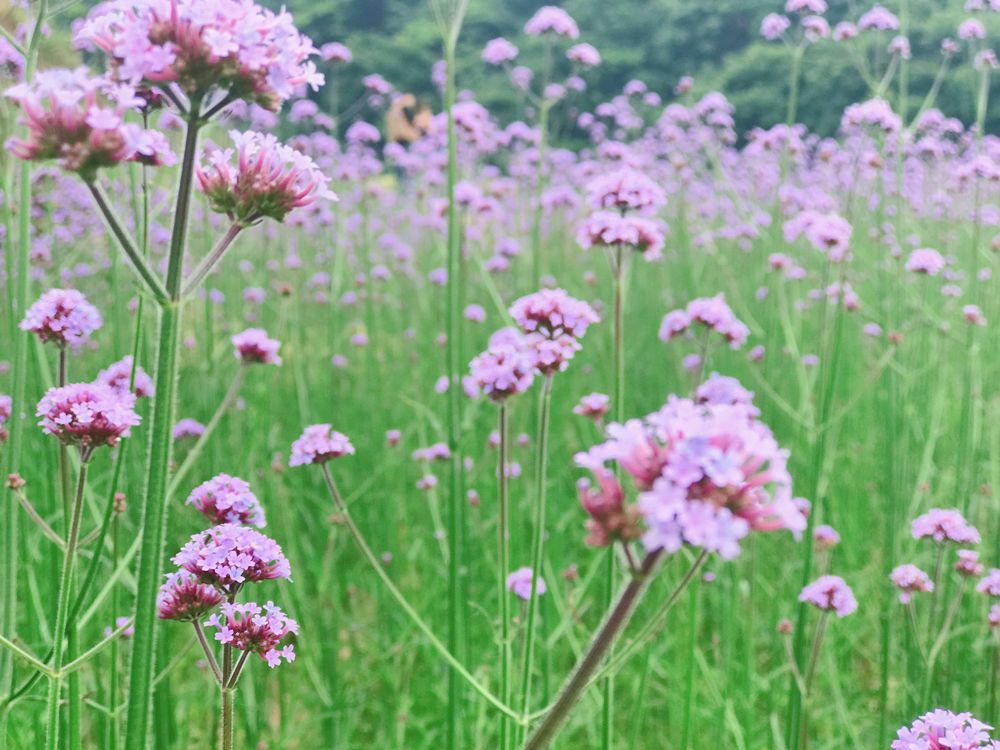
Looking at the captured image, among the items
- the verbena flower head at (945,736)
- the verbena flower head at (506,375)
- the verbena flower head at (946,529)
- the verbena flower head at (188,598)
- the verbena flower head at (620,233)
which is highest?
the verbena flower head at (620,233)

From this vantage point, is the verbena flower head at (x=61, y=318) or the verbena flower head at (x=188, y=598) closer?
the verbena flower head at (x=188, y=598)

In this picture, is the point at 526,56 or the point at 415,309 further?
the point at 526,56

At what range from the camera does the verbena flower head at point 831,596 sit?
5.90 ft

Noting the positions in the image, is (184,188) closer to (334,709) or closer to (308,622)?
(334,709)

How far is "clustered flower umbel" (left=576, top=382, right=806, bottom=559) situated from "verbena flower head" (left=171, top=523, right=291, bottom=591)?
0.49 m

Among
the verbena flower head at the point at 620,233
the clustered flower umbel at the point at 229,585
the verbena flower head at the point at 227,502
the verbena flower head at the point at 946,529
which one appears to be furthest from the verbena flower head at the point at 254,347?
the verbena flower head at the point at 946,529

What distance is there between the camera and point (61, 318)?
138cm

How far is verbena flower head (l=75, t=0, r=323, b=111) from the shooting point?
0.76m

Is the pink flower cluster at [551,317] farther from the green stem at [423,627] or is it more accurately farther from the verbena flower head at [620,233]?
the green stem at [423,627]

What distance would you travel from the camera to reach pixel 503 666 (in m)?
1.29

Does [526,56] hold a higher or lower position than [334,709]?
higher

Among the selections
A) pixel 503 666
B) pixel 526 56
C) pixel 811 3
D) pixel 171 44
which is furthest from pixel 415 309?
pixel 526 56

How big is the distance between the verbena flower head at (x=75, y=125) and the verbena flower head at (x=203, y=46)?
0.04m

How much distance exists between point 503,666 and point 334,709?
3.26ft
